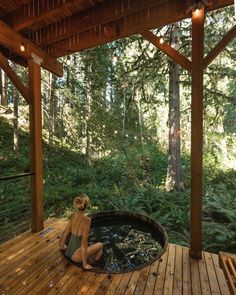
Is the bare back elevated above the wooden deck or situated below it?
above

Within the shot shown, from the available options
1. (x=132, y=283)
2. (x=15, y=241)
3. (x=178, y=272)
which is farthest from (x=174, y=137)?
(x=15, y=241)

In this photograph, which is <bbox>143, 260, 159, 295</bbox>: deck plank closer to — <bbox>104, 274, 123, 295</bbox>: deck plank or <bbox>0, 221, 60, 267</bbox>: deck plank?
<bbox>104, 274, 123, 295</bbox>: deck plank

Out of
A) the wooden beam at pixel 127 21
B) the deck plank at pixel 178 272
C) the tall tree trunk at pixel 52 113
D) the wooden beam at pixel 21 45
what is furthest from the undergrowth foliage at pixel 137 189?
the wooden beam at pixel 127 21

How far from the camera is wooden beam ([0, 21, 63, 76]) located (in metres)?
3.20

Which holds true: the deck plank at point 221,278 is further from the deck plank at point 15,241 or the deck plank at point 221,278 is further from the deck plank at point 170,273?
the deck plank at point 15,241

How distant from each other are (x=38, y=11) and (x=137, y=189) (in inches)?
198

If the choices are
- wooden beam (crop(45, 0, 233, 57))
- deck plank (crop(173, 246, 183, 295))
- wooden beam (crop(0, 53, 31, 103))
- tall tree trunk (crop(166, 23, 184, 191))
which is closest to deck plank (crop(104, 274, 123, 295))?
deck plank (crop(173, 246, 183, 295))

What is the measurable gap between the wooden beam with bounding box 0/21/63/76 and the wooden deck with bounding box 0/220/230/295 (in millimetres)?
3040

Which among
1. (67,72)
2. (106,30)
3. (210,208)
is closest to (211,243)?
(210,208)

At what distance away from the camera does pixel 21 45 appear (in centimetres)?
348

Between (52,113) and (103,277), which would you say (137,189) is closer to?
(103,277)

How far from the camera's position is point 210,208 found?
5.20m

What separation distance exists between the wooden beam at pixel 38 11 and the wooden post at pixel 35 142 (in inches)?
25.3

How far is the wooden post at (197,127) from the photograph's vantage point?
9.41ft
